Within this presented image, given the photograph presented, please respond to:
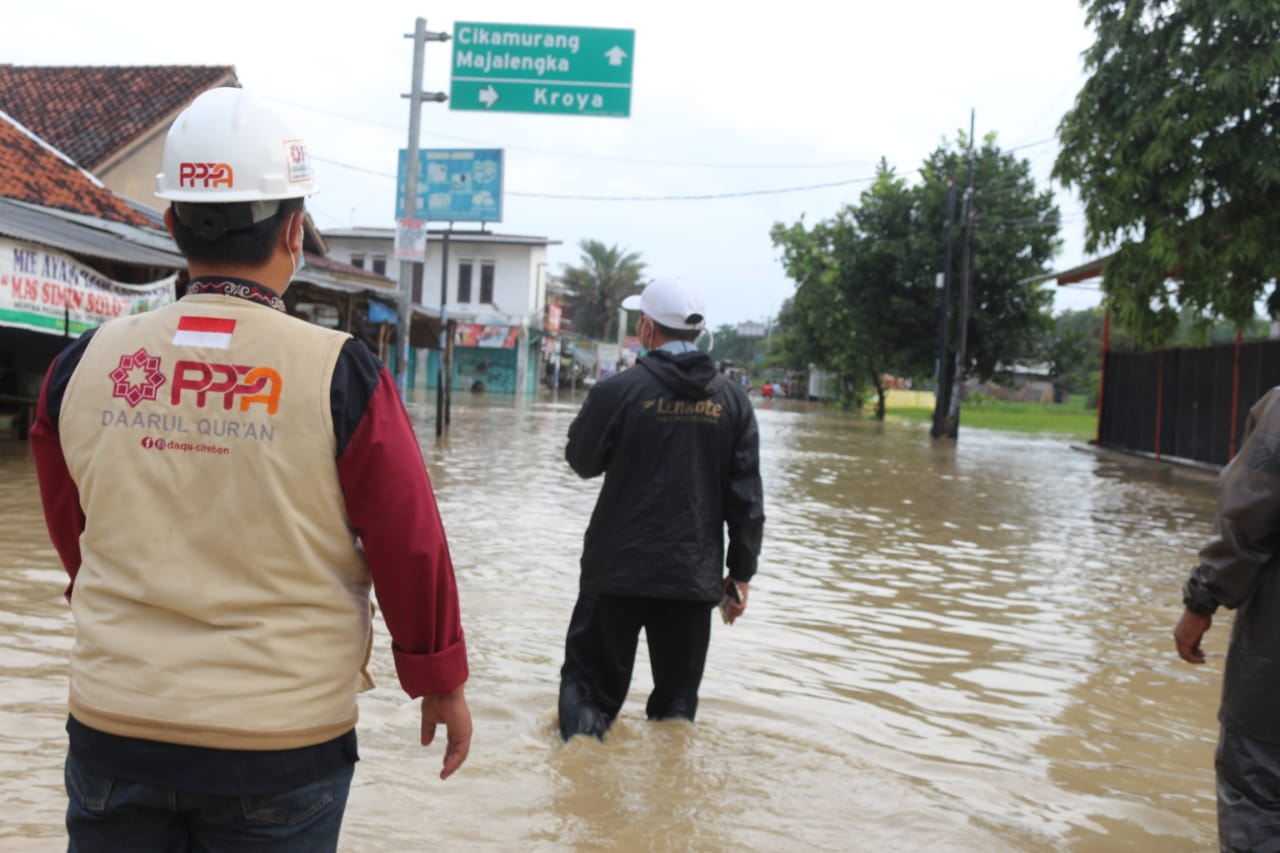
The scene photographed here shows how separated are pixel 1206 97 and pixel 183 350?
1543cm

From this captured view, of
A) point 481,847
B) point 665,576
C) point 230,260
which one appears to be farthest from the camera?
point 665,576

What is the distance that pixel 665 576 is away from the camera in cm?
422

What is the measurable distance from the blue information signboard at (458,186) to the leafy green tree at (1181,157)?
12366 millimetres

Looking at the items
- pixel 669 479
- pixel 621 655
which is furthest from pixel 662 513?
pixel 621 655

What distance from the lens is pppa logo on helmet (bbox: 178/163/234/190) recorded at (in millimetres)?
1988

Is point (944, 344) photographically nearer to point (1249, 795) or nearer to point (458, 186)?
point (458, 186)

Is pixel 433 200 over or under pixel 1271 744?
over

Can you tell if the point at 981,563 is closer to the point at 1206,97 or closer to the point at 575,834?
the point at 575,834

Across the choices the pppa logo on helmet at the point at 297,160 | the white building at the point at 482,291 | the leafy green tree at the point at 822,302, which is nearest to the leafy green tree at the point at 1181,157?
the pppa logo on helmet at the point at 297,160

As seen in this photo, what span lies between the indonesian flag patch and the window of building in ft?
167

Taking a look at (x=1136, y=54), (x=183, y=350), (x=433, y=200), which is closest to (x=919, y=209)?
(x=433, y=200)

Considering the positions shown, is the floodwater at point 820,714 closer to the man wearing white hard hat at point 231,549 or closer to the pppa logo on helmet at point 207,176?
the man wearing white hard hat at point 231,549

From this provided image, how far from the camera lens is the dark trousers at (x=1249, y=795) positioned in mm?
2889

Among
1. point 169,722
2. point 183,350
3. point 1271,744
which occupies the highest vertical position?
point 183,350
